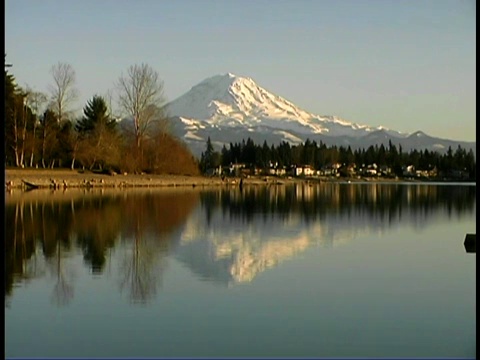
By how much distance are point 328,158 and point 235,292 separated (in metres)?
115

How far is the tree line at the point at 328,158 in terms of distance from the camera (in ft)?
370

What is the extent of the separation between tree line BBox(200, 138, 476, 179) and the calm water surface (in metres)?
95.9

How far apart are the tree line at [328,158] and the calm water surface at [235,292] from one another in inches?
3776

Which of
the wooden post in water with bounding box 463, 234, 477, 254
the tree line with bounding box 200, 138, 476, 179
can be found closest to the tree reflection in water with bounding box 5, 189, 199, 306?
the wooden post in water with bounding box 463, 234, 477, 254

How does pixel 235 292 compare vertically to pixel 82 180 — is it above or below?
below

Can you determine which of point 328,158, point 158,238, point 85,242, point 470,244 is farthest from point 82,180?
point 328,158

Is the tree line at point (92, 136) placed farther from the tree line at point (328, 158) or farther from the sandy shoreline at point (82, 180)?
the tree line at point (328, 158)

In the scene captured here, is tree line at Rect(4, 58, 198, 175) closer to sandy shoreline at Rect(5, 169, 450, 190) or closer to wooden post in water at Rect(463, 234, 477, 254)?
sandy shoreline at Rect(5, 169, 450, 190)

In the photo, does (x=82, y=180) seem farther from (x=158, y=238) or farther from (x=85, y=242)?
(x=85, y=242)

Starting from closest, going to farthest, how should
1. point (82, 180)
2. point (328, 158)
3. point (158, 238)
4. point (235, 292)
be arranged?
1. point (235, 292)
2. point (158, 238)
3. point (82, 180)
4. point (328, 158)

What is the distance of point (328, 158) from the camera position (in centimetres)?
12250

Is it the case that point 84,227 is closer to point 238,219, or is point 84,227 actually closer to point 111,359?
point 238,219

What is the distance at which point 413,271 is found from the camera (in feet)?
34.9

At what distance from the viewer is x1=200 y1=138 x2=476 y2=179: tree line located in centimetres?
11262
